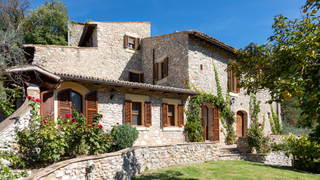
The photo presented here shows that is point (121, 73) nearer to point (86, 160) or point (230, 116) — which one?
point (230, 116)

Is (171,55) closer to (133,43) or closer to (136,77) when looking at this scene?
(136,77)

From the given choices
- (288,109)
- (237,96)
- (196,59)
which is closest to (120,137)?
(196,59)

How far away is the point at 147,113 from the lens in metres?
10.2

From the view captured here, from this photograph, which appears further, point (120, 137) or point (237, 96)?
point (237, 96)

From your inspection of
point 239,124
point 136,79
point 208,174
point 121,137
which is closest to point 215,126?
point 239,124

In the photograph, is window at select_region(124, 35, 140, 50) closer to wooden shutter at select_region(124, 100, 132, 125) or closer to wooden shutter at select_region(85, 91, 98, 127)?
wooden shutter at select_region(124, 100, 132, 125)

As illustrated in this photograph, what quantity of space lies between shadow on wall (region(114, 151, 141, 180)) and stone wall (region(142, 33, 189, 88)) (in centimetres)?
628

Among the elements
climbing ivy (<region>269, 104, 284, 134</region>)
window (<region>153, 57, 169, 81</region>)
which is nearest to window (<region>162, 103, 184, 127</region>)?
window (<region>153, 57, 169, 81</region>)

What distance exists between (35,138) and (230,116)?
11317 millimetres

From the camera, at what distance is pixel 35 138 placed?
5.36 meters

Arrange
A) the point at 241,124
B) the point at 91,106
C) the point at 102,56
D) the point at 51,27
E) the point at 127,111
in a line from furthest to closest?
the point at 51,27 < the point at 241,124 < the point at 102,56 < the point at 127,111 < the point at 91,106

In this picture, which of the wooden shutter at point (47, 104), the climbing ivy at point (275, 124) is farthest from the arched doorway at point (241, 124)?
the wooden shutter at point (47, 104)

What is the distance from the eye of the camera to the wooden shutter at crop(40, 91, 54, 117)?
23.7ft

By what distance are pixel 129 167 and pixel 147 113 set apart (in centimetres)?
379
